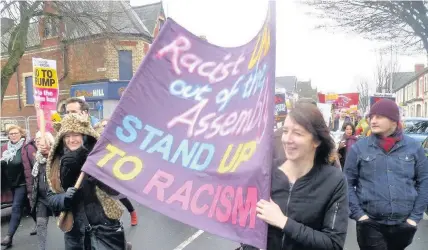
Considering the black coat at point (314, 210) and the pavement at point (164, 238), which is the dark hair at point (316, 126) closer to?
the black coat at point (314, 210)

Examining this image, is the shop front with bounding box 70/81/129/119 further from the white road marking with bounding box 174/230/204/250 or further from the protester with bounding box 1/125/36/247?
the white road marking with bounding box 174/230/204/250

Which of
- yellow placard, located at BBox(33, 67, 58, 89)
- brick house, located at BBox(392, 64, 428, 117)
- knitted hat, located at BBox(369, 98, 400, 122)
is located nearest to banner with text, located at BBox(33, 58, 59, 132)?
yellow placard, located at BBox(33, 67, 58, 89)

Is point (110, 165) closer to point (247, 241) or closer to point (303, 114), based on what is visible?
point (247, 241)

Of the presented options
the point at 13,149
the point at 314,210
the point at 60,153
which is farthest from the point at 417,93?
the point at 314,210

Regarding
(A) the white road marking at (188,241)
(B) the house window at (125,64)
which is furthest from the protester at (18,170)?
(B) the house window at (125,64)

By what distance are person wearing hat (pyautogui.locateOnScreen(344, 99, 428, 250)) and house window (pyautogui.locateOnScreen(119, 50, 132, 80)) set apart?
25064 mm

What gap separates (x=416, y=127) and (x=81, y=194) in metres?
12.8

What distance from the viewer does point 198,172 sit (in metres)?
2.03

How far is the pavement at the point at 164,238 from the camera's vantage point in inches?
214

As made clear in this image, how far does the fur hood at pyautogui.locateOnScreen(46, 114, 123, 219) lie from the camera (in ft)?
10.1

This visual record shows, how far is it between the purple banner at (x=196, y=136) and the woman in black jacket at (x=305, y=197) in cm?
10

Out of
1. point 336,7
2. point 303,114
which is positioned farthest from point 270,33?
point 336,7

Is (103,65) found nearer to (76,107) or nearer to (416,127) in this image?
(416,127)

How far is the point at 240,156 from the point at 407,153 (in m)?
1.70
